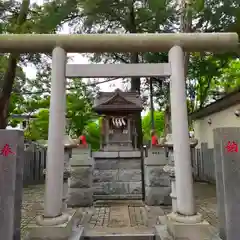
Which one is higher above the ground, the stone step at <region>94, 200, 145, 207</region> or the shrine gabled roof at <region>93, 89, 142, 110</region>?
the shrine gabled roof at <region>93, 89, 142, 110</region>

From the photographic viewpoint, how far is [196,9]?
9.82 metres

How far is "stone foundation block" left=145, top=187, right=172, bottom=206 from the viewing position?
8144 mm

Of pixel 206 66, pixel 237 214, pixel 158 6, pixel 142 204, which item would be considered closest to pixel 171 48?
pixel 237 214

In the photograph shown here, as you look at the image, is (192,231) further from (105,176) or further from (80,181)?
(105,176)

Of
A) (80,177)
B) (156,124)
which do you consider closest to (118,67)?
(80,177)

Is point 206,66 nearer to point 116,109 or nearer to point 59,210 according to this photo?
point 116,109

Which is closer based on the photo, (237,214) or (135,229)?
(237,214)

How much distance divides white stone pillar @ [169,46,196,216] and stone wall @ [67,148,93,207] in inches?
175

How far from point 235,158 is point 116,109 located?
6.75 meters

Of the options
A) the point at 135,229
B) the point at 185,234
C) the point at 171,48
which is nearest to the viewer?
the point at 185,234

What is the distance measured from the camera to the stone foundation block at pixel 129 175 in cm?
944

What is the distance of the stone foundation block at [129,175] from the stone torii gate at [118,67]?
4.94m

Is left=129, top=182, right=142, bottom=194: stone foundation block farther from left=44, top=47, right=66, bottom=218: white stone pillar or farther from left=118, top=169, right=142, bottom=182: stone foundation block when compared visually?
left=44, top=47, right=66, bottom=218: white stone pillar

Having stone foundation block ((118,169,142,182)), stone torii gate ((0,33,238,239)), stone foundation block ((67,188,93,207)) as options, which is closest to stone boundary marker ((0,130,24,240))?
stone torii gate ((0,33,238,239))
